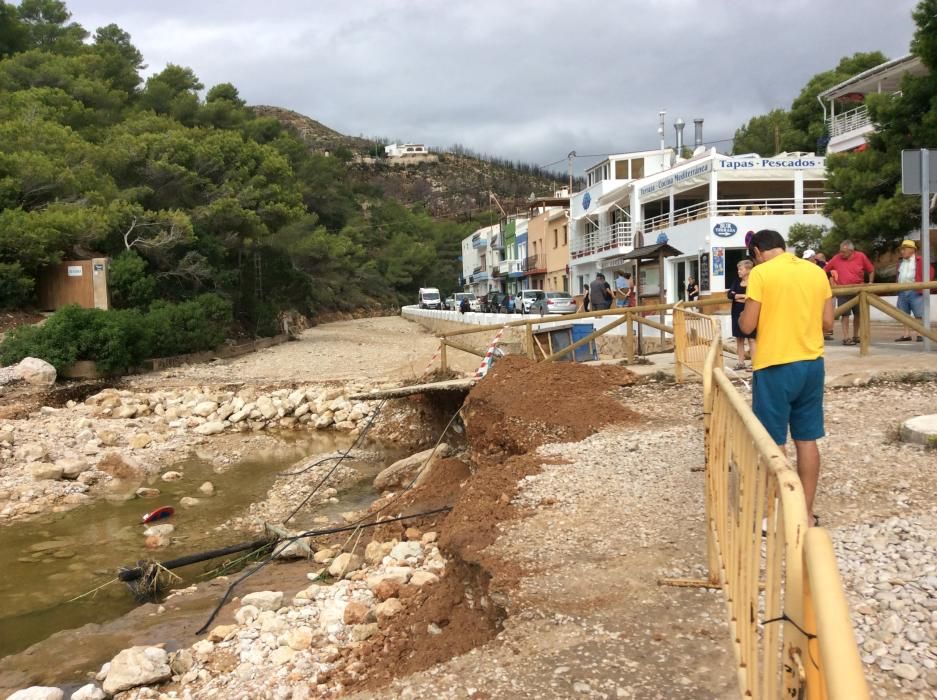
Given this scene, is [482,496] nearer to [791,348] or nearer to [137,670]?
[137,670]

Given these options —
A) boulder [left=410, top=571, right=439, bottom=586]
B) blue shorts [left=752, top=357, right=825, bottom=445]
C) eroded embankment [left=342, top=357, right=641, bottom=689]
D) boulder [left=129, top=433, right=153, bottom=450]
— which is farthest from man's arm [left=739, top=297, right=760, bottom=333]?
boulder [left=129, top=433, right=153, bottom=450]

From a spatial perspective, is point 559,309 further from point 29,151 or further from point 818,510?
point 818,510

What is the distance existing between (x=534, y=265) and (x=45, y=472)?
1949 inches

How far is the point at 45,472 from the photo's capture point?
39.8 ft

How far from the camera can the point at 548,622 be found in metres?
3.99

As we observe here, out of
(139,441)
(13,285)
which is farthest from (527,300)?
(139,441)

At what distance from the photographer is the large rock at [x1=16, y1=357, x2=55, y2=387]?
58.9 feet

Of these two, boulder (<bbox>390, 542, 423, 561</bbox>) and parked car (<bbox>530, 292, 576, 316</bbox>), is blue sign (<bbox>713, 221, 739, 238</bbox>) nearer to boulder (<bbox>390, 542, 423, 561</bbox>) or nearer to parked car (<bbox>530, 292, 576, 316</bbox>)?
parked car (<bbox>530, 292, 576, 316</bbox>)

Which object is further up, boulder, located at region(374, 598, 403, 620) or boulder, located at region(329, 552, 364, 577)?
boulder, located at region(374, 598, 403, 620)

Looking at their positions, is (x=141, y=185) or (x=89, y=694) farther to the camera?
(x=141, y=185)

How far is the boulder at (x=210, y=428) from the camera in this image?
16047mm

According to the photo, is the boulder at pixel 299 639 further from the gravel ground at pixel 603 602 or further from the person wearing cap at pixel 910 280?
the person wearing cap at pixel 910 280

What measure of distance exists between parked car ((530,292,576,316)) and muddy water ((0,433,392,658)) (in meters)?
18.6

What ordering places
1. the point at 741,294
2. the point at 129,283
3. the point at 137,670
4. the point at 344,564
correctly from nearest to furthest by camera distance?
1. the point at 137,670
2. the point at 344,564
3. the point at 741,294
4. the point at 129,283
